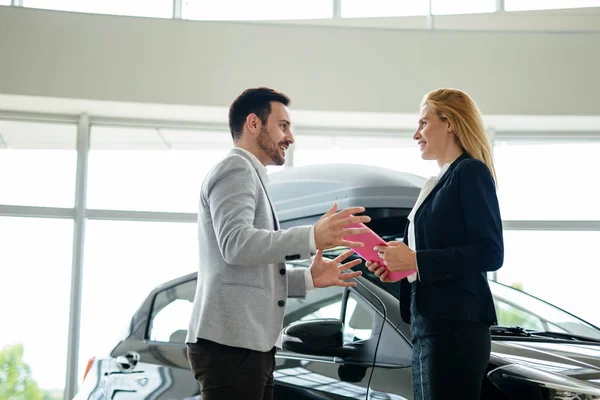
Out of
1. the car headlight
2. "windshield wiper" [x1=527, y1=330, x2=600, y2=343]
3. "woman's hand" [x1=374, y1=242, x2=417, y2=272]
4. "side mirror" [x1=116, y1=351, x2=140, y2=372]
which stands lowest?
"side mirror" [x1=116, y1=351, x2=140, y2=372]

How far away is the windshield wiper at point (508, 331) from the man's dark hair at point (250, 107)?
0.92 meters

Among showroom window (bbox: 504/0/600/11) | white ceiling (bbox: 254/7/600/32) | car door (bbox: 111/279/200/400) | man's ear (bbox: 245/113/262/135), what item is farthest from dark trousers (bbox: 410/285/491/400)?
showroom window (bbox: 504/0/600/11)

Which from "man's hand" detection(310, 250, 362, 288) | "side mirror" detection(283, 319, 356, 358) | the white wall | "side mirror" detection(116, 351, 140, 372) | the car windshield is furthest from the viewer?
the white wall

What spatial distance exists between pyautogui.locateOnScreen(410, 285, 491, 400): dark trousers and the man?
0.96ft

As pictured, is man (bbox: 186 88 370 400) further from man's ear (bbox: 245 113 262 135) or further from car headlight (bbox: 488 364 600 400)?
car headlight (bbox: 488 364 600 400)

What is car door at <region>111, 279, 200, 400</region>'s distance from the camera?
2.69m

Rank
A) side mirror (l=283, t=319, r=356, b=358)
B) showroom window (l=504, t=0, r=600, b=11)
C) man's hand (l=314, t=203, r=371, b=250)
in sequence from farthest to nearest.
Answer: showroom window (l=504, t=0, r=600, b=11)
side mirror (l=283, t=319, r=356, b=358)
man's hand (l=314, t=203, r=371, b=250)

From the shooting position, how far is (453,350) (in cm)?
179

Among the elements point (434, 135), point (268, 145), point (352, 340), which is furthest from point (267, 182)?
point (352, 340)

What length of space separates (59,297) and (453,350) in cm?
568

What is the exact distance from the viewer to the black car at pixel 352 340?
6.44 ft

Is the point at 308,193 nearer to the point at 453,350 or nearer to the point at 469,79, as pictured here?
→ the point at 453,350

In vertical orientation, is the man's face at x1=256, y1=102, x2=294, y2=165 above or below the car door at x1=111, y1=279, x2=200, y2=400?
above

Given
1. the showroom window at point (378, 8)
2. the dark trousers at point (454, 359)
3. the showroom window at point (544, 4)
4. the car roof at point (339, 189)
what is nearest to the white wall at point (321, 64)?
the showroom window at point (544, 4)
